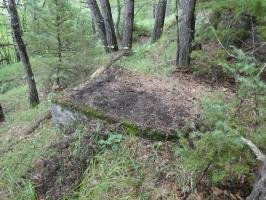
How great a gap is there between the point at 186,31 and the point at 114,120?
10.3ft

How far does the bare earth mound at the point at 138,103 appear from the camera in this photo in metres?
4.73

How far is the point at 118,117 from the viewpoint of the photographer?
15.8ft

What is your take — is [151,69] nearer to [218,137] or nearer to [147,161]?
[147,161]

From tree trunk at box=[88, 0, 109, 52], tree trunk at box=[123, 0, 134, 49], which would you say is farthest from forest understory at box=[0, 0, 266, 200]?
tree trunk at box=[88, 0, 109, 52]

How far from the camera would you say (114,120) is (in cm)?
479

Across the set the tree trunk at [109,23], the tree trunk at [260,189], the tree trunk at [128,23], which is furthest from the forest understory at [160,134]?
the tree trunk at [109,23]

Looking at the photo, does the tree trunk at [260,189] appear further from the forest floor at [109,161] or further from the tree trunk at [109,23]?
the tree trunk at [109,23]

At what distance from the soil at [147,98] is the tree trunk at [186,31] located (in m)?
0.77

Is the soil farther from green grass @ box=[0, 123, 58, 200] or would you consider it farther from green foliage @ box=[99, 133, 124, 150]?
green grass @ box=[0, 123, 58, 200]

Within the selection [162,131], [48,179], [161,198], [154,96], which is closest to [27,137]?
[48,179]

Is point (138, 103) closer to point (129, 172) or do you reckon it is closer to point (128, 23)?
point (129, 172)

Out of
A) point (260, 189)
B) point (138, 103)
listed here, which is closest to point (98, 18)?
point (138, 103)

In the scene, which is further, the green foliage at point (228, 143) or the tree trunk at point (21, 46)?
the tree trunk at point (21, 46)

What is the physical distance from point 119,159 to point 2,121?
6.55m
